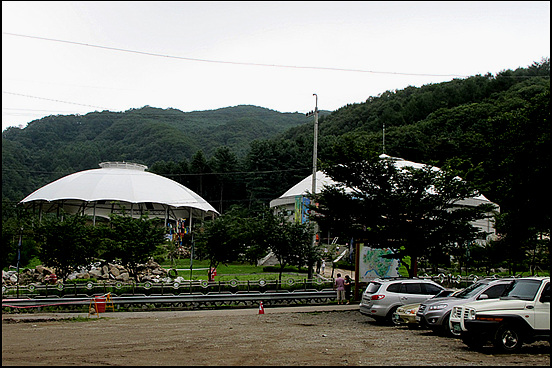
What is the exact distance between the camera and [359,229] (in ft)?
88.6

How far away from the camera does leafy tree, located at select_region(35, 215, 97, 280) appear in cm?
3369

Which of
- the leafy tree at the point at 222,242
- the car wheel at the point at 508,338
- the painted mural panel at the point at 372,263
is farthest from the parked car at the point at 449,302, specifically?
the leafy tree at the point at 222,242

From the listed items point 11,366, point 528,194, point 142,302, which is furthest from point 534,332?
point 142,302

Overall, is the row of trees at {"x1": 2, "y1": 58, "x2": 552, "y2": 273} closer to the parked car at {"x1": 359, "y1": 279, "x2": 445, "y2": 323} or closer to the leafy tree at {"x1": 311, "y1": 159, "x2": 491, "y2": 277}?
the leafy tree at {"x1": 311, "y1": 159, "x2": 491, "y2": 277}

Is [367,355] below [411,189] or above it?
below

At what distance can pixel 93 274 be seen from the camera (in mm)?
→ 40094

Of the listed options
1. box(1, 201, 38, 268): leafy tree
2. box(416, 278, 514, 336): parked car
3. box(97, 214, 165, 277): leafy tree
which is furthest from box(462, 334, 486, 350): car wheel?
box(1, 201, 38, 268): leafy tree

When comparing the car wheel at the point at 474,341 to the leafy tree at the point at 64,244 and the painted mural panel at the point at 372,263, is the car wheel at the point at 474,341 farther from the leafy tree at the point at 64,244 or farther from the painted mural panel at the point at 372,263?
the leafy tree at the point at 64,244

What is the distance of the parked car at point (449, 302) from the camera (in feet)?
54.2

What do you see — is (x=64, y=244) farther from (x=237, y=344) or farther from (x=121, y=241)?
(x=237, y=344)

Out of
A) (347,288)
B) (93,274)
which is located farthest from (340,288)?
(93,274)

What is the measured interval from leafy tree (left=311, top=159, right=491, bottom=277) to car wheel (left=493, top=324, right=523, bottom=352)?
42.1 feet

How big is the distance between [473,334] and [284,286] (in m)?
20.3

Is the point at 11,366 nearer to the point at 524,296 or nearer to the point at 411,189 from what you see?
the point at 524,296
